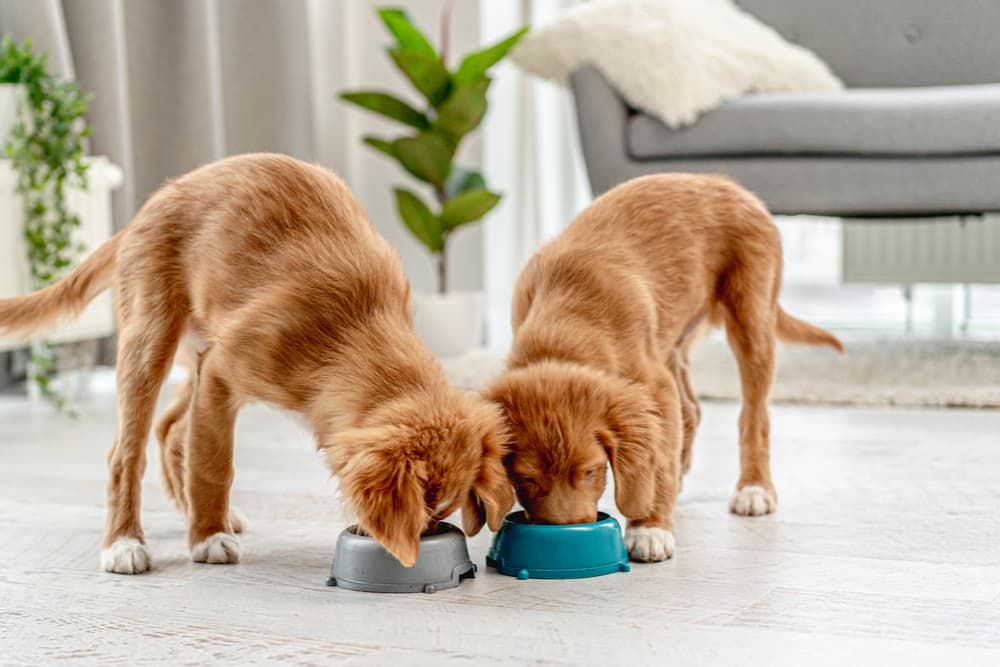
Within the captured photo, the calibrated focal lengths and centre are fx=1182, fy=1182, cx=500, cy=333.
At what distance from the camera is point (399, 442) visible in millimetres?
1558

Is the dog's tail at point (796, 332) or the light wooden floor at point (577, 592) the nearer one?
the light wooden floor at point (577, 592)

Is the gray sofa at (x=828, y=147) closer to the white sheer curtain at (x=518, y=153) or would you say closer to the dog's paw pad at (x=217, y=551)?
the white sheer curtain at (x=518, y=153)

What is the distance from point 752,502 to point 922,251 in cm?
330

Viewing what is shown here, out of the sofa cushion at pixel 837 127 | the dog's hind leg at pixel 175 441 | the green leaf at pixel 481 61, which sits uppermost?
the green leaf at pixel 481 61

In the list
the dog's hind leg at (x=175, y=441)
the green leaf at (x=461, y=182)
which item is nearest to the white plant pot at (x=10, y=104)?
the dog's hind leg at (x=175, y=441)

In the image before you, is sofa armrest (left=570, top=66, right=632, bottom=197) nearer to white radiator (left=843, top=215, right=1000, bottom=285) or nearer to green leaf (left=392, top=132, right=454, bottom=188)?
green leaf (left=392, top=132, right=454, bottom=188)

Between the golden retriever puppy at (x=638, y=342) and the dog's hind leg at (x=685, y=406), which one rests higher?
the golden retriever puppy at (x=638, y=342)

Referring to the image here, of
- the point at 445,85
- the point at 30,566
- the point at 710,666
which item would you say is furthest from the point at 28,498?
the point at 445,85

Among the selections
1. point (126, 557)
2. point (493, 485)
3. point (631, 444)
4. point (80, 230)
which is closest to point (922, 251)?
point (80, 230)

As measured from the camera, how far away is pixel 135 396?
1902 mm

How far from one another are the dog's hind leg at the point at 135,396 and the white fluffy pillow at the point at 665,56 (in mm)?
2245

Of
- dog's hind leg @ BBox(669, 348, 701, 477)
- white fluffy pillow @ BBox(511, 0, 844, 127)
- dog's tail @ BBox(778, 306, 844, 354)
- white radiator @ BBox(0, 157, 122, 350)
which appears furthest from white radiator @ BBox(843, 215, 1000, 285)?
white radiator @ BBox(0, 157, 122, 350)

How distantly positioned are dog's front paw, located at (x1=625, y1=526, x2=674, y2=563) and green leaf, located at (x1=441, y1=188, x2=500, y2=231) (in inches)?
104

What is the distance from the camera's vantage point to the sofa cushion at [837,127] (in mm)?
3586
